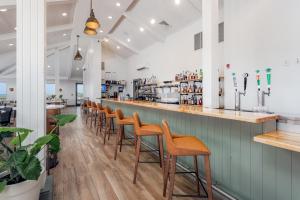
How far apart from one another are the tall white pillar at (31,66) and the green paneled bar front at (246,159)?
1.86 meters

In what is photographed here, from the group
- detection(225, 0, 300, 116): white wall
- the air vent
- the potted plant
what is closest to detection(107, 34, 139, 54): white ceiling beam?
the air vent

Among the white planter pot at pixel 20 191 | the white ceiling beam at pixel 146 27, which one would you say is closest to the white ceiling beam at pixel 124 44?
the white ceiling beam at pixel 146 27

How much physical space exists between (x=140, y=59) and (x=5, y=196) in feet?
31.0

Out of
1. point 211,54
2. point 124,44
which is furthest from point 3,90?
point 211,54

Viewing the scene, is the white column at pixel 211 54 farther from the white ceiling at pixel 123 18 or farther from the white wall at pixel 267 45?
the white ceiling at pixel 123 18

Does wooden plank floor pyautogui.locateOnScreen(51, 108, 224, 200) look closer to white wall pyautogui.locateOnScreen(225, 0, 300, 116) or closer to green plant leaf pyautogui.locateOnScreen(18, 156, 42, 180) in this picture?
green plant leaf pyautogui.locateOnScreen(18, 156, 42, 180)

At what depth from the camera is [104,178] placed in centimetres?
269

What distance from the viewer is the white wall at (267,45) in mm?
3344

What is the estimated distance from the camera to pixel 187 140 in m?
2.06

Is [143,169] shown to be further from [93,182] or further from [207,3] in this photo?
[207,3]

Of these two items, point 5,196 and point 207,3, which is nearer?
point 5,196

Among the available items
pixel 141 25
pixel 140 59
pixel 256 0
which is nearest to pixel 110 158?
pixel 256 0

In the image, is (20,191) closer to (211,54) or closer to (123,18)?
(211,54)

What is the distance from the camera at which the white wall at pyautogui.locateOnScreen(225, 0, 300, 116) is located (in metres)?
3.34
